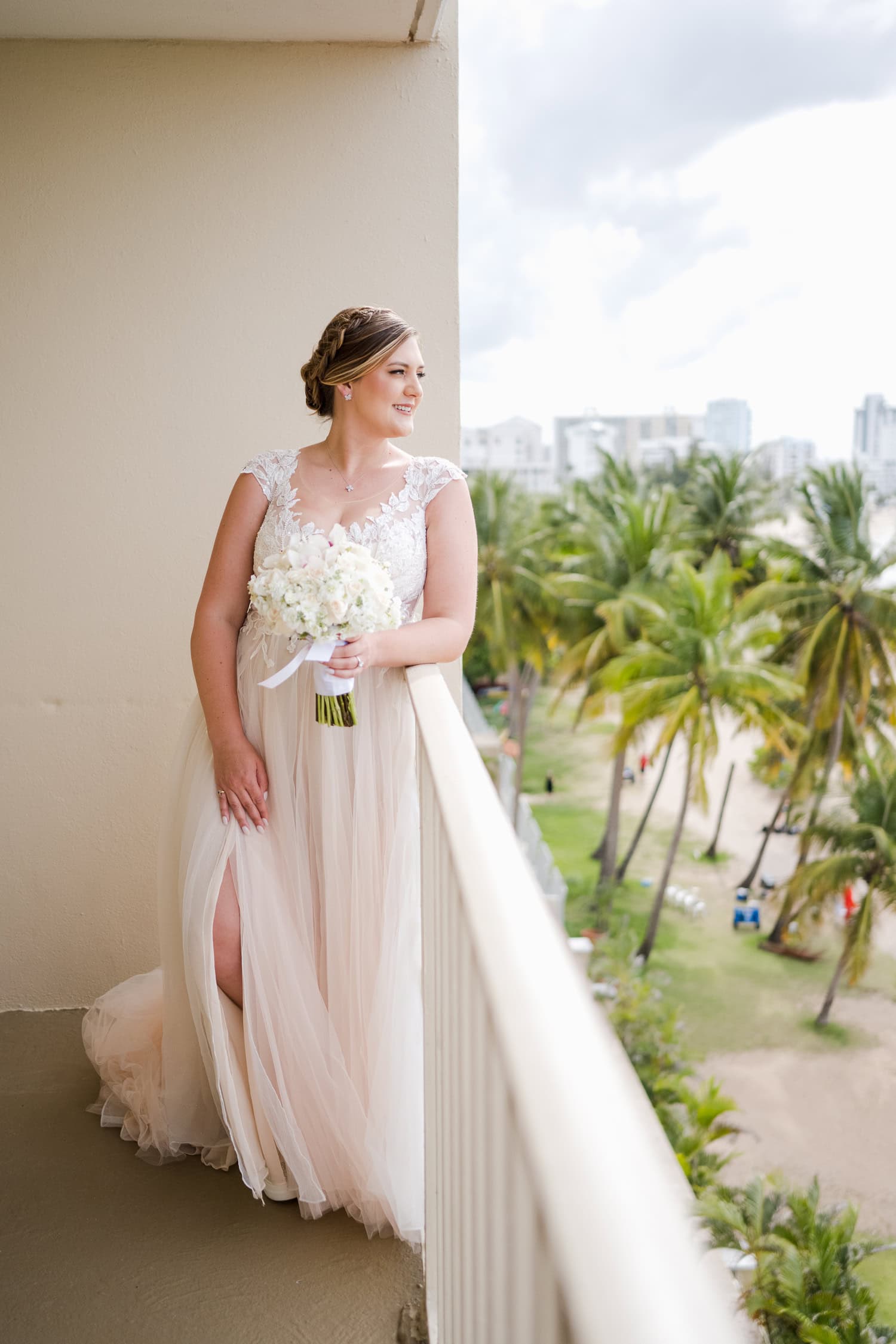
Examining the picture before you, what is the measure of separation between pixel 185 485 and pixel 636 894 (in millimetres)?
39616

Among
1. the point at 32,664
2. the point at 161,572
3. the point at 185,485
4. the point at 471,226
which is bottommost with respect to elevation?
the point at 32,664

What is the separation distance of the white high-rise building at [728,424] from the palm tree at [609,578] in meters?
31.4

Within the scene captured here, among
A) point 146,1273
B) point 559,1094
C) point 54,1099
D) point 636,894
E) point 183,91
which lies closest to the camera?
point 559,1094

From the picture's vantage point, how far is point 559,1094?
2.13 ft

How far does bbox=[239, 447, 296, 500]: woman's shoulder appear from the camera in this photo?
8.18ft

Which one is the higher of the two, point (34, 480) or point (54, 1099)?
point (34, 480)

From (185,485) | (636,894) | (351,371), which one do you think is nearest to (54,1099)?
(185,485)

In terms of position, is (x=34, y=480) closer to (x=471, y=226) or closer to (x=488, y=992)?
(x=488, y=992)

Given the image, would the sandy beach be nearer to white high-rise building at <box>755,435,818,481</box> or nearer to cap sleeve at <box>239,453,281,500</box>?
white high-rise building at <box>755,435,818,481</box>

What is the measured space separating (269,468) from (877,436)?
6592 centimetres

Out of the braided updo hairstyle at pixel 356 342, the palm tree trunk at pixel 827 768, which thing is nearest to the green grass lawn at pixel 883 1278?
the palm tree trunk at pixel 827 768

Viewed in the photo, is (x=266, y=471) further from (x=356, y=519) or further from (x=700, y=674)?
(x=700, y=674)

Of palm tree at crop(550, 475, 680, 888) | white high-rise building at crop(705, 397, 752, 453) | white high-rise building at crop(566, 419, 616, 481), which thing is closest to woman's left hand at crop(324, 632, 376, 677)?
palm tree at crop(550, 475, 680, 888)

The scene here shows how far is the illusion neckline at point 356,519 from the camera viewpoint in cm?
242
